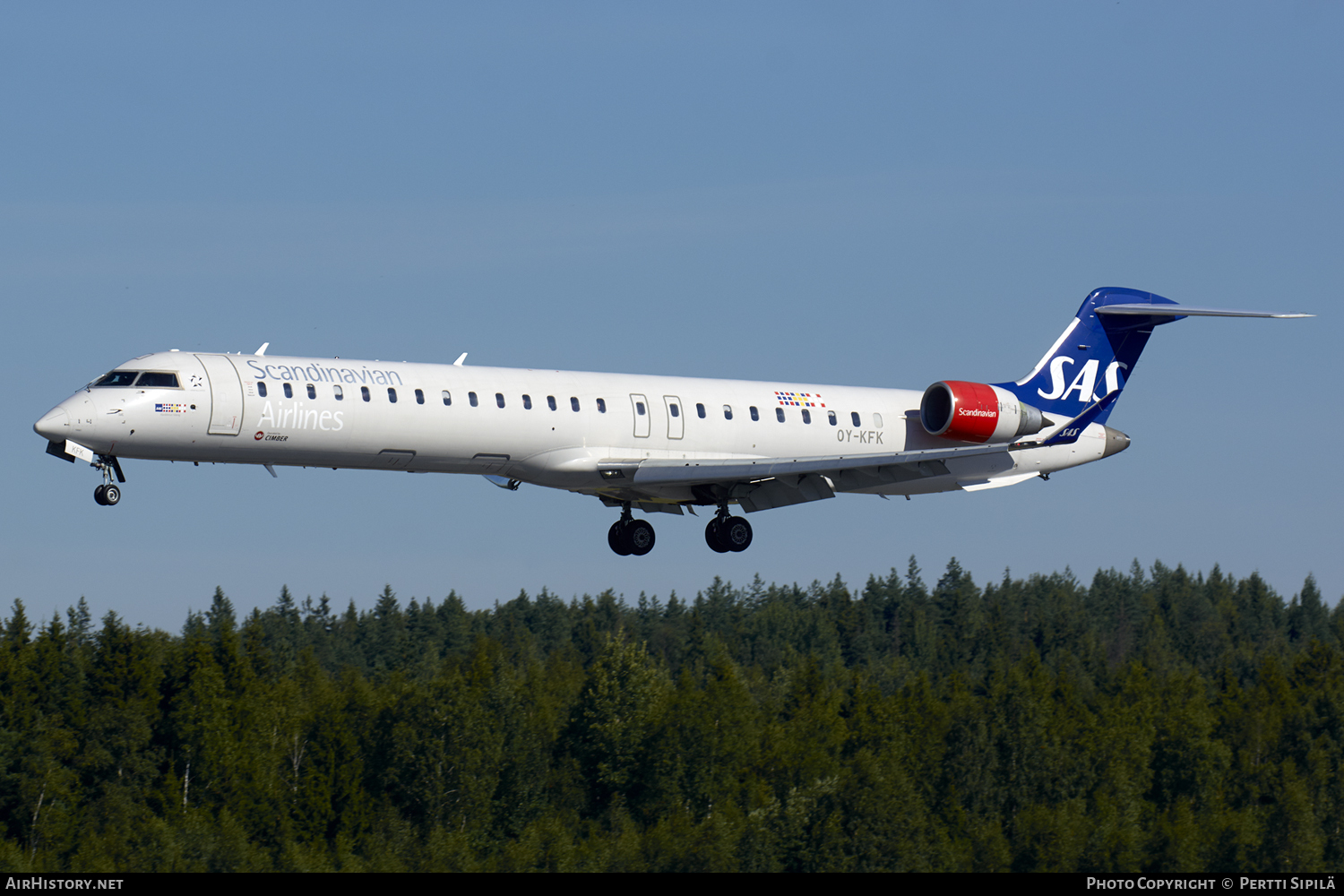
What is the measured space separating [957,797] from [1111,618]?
63409 mm

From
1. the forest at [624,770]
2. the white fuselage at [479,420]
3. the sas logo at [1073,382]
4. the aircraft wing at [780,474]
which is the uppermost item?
the sas logo at [1073,382]

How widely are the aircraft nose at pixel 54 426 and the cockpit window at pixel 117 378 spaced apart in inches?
A: 37.5

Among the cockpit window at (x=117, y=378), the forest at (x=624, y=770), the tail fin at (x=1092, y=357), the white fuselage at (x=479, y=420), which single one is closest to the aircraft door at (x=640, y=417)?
the white fuselage at (x=479, y=420)

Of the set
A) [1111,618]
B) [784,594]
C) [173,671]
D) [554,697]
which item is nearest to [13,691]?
[173,671]

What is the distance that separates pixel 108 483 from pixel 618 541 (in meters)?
10.8

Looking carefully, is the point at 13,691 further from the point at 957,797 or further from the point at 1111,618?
the point at 1111,618

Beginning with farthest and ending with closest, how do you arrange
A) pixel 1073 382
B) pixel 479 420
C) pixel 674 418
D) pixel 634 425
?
pixel 1073 382 < pixel 674 418 < pixel 634 425 < pixel 479 420

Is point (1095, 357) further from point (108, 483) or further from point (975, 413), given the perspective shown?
point (108, 483)

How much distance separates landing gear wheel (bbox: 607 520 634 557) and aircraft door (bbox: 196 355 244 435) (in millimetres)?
9151

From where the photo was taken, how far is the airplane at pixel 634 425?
28.0m

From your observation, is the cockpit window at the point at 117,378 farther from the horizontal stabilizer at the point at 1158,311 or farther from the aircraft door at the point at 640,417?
the horizontal stabilizer at the point at 1158,311

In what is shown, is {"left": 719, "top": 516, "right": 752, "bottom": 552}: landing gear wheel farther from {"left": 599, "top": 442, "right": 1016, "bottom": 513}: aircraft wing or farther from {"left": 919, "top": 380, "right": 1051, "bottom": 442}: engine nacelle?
{"left": 919, "top": 380, "right": 1051, "bottom": 442}: engine nacelle

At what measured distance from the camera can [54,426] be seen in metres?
27.1

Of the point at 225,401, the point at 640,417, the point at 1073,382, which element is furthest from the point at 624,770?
the point at 225,401
